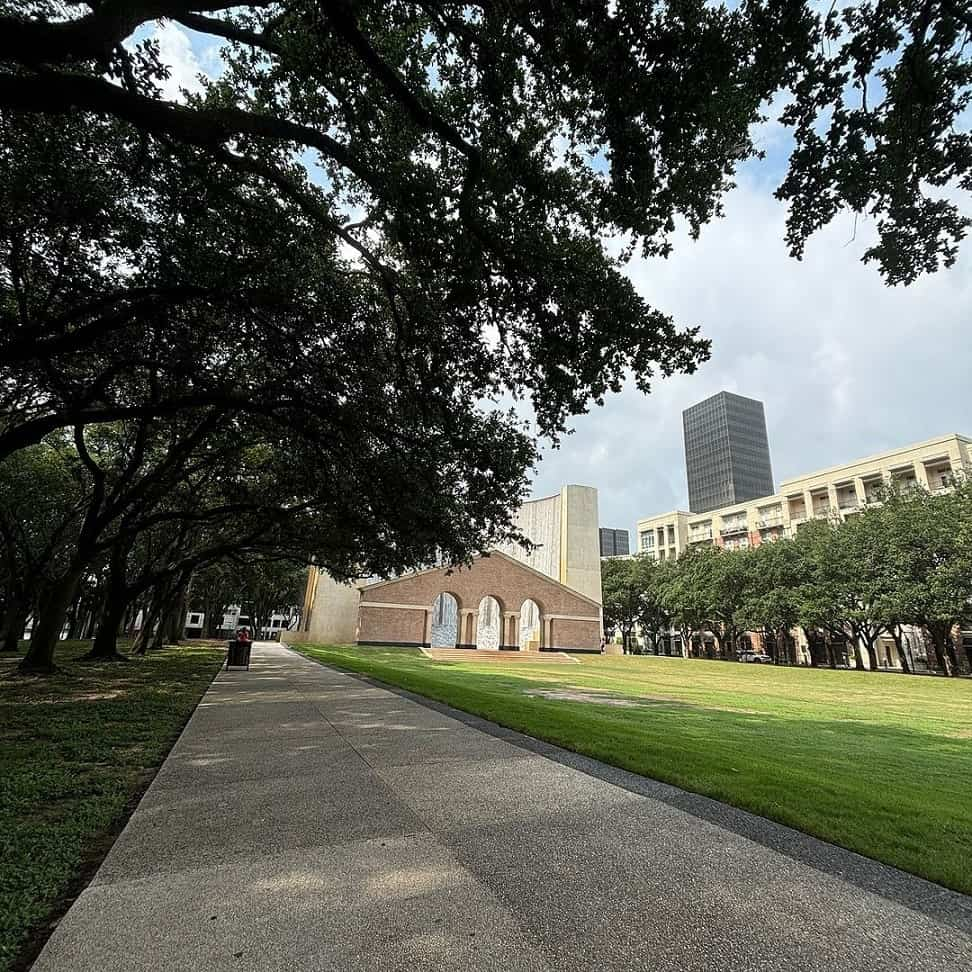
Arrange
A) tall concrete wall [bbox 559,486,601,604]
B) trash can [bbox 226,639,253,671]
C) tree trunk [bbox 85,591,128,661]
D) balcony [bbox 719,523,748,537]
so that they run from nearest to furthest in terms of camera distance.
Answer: trash can [bbox 226,639,253,671]
tree trunk [bbox 85,591,128,661]
tall concrete wall [bbox 559,486,601,604]
balcony [bbox 719,523,748,537]

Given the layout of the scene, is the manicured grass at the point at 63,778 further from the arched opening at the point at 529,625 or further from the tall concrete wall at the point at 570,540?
the tall concrete wall at the point at 570,540

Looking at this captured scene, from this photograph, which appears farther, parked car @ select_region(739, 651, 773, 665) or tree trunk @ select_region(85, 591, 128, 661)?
parked car @ select_region(739, 651, 773, 665)

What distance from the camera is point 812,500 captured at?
73.9 m

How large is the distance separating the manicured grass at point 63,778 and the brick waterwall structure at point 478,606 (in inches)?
1450

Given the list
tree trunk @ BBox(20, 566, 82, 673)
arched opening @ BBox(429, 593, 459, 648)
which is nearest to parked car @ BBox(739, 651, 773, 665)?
arched opening @ BBox(429, 593, 459, 648)

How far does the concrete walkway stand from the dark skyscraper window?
150 meters

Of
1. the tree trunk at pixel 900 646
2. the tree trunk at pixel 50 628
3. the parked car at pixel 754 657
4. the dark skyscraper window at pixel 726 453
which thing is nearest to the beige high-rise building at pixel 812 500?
the tree trunk at pixel 900 646

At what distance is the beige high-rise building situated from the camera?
58.8 m

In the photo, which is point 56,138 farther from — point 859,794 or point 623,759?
point 859,794

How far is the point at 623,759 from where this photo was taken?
6.02 metres

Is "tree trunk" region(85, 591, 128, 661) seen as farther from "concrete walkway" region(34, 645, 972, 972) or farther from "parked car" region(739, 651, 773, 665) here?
"parked car" region(739, 651, 773, 665)

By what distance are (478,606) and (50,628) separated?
39032 millimetres

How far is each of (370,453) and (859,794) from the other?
10.6 m

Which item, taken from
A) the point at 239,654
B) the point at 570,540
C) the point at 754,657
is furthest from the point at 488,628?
the point at 239,654
